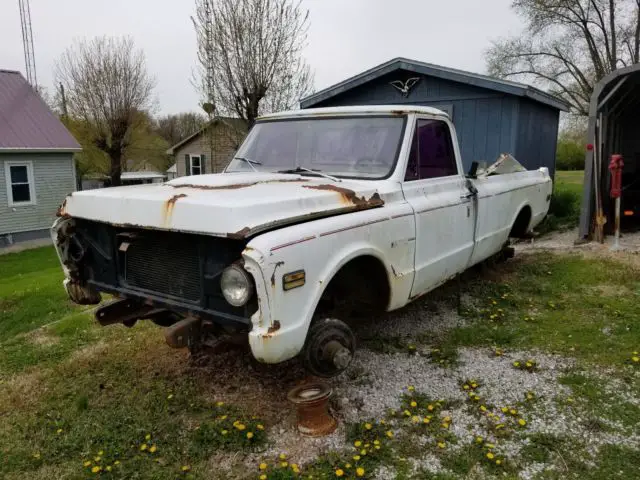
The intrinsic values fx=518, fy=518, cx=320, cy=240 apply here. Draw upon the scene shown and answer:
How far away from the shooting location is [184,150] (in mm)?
30578

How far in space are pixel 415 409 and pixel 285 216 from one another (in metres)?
1.62

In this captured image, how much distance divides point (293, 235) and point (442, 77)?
7725 mm

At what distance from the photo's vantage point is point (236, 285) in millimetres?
2865

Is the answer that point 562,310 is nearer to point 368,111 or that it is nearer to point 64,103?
point 368,111

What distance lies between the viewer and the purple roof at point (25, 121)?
55.6 ft

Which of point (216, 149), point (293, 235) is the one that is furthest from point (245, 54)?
point (293, 235)

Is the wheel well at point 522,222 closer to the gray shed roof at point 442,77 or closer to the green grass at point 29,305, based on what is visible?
the gray shed roof at point 442,77

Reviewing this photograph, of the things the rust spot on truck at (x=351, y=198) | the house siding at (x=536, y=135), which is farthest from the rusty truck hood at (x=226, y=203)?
the house siding at (x=536, y=135)

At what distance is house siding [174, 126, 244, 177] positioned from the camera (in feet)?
52.3

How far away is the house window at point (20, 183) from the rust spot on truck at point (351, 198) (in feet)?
54.3

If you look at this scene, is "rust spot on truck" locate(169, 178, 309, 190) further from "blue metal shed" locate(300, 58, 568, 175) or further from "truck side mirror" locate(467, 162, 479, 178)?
"blue metal shed" locate(300, 58, 568, 175)

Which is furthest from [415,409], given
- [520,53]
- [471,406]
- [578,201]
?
[520,53]

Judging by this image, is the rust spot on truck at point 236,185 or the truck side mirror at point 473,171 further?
the truck side mirror at point 473,171

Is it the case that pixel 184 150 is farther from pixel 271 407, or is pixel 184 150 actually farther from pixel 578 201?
pixel 271 407
